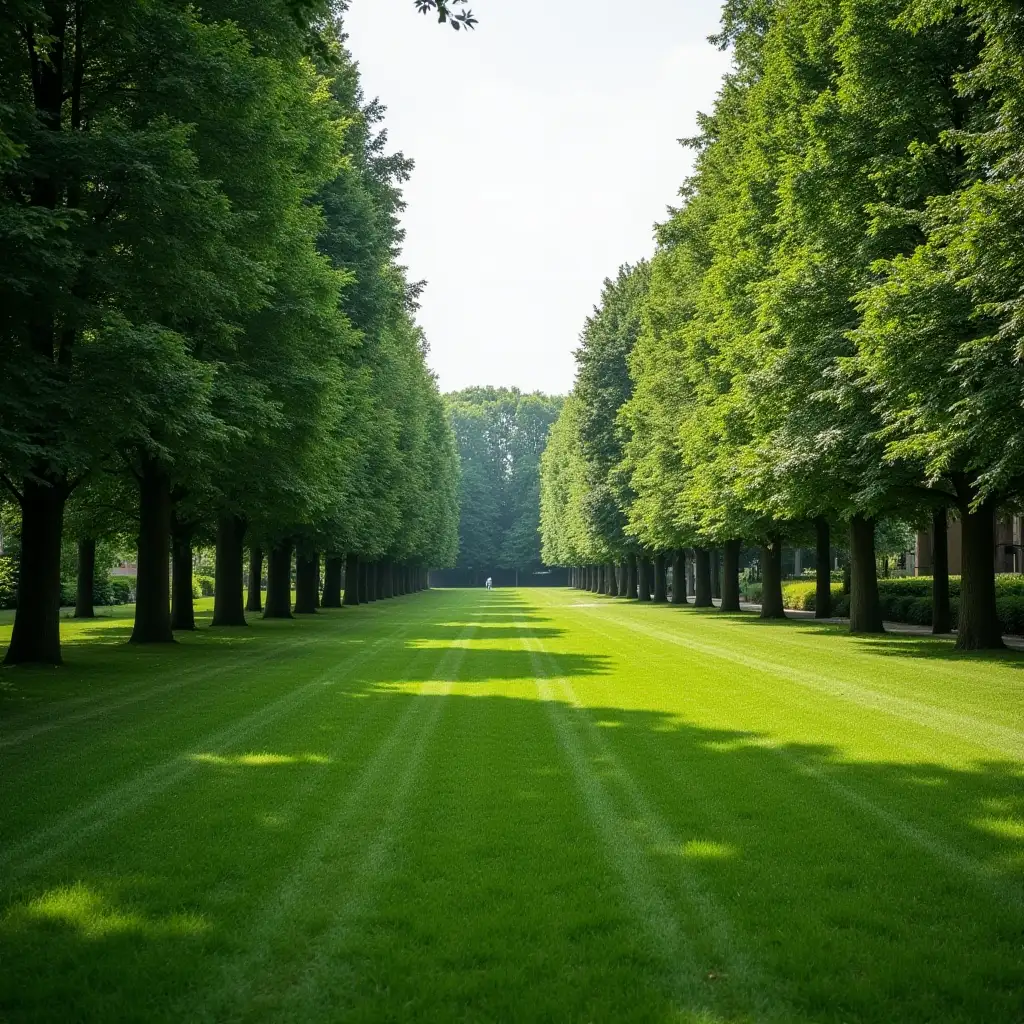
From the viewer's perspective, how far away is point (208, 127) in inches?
654

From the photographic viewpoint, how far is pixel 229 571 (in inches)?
1130

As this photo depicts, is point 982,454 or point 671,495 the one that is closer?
point 982,454

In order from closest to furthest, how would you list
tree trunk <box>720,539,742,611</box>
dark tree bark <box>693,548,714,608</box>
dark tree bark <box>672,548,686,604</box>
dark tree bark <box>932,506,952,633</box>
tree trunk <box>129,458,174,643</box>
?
tree trunk <box>129,458,174,643</box> → dark tree bark <box>932,506,952,633</box> → tree trunk <box>720,539,742,611</box> → dark tree bark <box>693,548,714,608</box> → dark tree bark <box>672,548,686,604</box>

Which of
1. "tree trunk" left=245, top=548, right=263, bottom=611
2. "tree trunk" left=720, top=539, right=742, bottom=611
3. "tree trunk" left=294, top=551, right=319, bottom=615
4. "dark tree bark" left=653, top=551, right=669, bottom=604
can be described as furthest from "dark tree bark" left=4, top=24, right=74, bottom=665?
"dark tree bark" left=653, top=551, right=669, bottom=604

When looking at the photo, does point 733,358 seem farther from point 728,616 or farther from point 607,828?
point 607,828

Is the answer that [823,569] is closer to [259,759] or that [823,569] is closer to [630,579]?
[259,759]

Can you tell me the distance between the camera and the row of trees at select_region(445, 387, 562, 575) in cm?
12344

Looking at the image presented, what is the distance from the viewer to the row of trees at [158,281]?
1308 centimetres

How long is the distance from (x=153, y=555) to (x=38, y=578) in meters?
4.42

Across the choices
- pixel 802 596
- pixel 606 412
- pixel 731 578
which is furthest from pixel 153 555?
pixel 606 412

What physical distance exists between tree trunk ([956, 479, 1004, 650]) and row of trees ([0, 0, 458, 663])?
13.5 meters

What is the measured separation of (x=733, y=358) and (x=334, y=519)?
540 inches

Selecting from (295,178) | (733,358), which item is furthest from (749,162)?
(295,178)

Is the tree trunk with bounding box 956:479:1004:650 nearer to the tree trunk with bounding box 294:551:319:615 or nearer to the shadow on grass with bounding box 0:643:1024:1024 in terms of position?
the shadow on grass with bounding box 0:643:1024:1024
